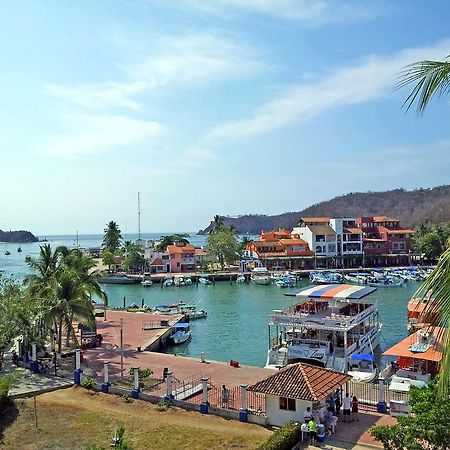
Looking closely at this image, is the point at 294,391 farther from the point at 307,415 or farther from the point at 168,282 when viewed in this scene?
the point at 168,282

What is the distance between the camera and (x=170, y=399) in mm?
26438

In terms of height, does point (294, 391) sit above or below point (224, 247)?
below

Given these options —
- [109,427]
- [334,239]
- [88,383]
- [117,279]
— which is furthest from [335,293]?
[334,239]

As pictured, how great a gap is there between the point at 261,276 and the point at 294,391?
2891 inches

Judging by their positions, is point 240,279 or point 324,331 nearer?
point 324,331

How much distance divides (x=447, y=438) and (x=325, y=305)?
28.8 metres

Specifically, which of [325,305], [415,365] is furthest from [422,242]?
[415,365]

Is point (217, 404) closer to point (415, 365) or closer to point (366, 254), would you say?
point (415, 365)

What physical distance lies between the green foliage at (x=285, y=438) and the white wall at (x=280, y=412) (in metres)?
0.91

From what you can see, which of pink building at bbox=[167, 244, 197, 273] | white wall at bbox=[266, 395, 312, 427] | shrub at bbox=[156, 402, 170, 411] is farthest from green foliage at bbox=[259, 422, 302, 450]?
pink building at bbox=[167, 244, 197, 273]

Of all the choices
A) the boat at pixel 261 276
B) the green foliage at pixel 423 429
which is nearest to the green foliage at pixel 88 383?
the green foliage at pixel 423 429

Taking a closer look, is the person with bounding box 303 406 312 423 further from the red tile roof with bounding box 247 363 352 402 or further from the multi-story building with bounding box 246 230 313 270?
the multi-story building with bounding box 246 230 313 270

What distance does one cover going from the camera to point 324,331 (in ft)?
119

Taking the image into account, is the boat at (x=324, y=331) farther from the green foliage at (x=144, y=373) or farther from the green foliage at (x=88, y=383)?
the green foliage at (x=88, y=383)
